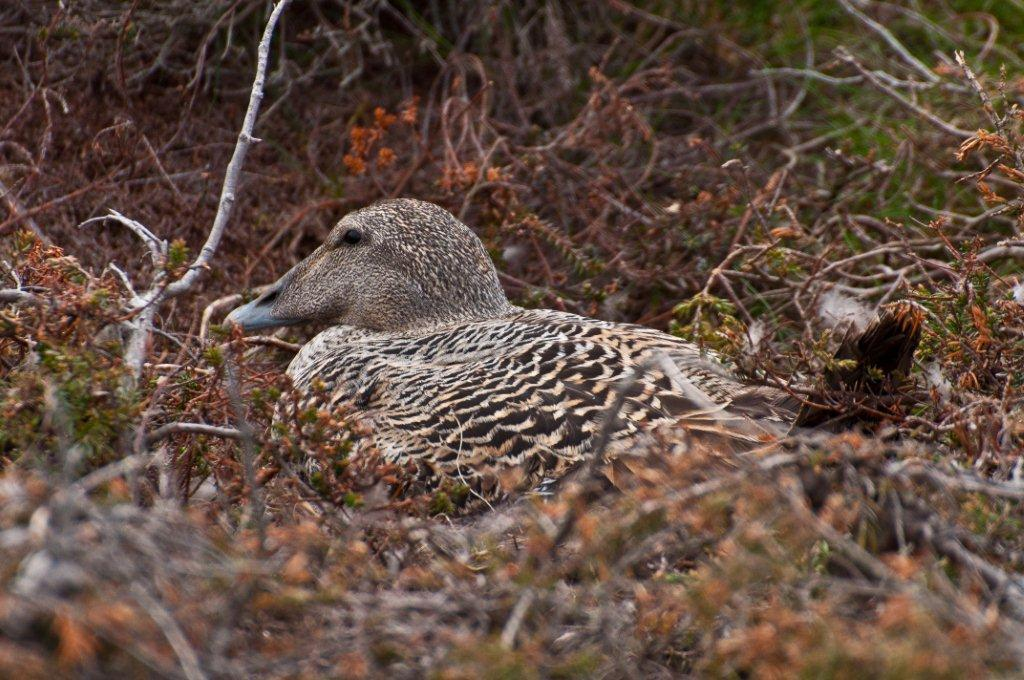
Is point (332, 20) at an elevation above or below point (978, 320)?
above

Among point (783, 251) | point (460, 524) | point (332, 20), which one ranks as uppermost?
point (332, 20)

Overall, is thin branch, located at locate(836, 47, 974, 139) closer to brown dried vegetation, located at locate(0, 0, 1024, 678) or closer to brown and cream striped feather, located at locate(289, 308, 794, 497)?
brown dried vegetation, located at locate(0, 0, 1024, 678)

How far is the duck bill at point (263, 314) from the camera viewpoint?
396 cm

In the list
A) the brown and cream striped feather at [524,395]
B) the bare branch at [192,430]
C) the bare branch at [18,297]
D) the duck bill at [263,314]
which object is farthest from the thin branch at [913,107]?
the bare branch at [18,297]

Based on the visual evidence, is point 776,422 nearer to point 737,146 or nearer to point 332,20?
point 737,146

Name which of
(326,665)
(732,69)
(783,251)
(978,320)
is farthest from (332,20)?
(326,665)

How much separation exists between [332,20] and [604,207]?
1670 mm

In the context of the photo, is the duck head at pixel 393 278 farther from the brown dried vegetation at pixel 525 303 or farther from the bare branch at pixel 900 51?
the bare branch at pixel 900 51

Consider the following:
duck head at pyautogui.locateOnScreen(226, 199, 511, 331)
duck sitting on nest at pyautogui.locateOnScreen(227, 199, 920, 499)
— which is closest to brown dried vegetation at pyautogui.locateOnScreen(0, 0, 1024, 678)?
duck sitting on nest at pyautogui.locateOnScreen(227, 199, 920, 499)

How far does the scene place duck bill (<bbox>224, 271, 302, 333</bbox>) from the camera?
3961 mm

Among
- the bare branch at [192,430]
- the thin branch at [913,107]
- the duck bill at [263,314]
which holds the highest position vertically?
the thin branch at [913,107]

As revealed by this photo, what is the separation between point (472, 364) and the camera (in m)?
3.26

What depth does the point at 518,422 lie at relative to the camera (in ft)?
9.61

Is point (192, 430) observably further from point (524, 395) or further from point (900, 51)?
point (900, 51)
